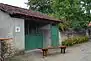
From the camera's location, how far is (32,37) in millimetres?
17047

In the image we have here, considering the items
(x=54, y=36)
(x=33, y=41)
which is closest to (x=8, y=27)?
(x=33, y=41)

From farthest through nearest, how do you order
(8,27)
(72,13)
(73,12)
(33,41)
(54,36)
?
(73,12), (72,13), (54,36), (33,41), (8,27)

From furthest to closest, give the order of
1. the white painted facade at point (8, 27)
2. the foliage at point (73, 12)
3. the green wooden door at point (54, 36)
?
the foliage at point (73, 12)
the green wooden door at point (54, 36)
the white painted facade at point (8, 27)

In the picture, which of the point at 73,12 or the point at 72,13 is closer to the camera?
the point at 72,13

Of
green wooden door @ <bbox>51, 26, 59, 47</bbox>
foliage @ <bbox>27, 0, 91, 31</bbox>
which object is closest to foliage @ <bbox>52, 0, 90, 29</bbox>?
foliage @ <bbox>27, 0, 91, 31</bbox>

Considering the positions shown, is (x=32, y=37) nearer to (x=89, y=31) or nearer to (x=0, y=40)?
(x=0, y=40)

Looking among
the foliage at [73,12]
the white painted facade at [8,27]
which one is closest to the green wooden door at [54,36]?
the white painted facade at [8,27]

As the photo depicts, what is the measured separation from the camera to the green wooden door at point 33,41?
54.1ft

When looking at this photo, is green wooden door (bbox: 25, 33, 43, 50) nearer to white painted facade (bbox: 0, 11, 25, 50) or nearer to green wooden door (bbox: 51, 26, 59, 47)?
green wooden door (bbox: 51, 26, 59, 47)

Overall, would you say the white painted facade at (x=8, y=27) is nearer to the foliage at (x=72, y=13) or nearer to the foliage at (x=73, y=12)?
the foliage at (x=73, y=12)

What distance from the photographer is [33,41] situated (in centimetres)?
1727

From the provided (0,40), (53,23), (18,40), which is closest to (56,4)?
(53,23)

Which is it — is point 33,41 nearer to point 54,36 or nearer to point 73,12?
point 54,36

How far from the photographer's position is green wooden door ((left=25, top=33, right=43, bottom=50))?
16484 millimetres
